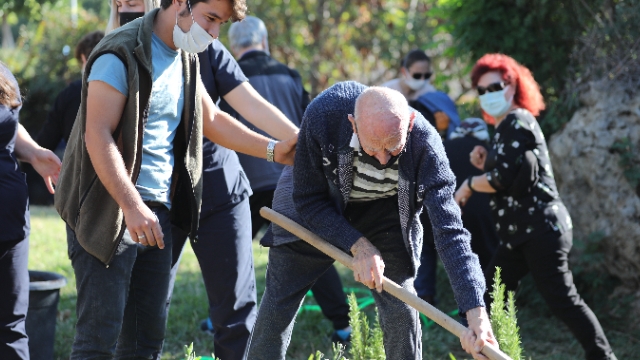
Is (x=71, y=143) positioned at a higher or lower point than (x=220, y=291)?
higher

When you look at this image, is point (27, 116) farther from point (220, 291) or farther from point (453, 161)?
point (220, 291)

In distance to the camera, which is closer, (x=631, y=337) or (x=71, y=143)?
(x=71, y=143)

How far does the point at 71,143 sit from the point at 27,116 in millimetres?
9811

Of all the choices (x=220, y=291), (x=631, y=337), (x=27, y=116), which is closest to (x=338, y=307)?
(x=220, y=291)

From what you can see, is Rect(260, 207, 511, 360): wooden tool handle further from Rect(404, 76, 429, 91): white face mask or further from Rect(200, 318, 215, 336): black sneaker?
Rect(404, 76, 429, 91): white face mask

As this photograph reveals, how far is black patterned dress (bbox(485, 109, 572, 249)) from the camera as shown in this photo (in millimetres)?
4270

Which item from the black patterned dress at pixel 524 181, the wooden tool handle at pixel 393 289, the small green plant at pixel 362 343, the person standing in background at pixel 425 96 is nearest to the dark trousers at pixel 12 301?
the wooden tool handle at pixel 393 289

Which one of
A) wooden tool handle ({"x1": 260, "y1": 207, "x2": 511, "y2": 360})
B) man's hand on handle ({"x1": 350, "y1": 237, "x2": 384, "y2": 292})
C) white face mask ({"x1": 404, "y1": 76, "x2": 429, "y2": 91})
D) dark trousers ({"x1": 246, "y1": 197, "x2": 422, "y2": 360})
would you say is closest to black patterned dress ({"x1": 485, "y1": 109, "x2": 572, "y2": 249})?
dark trousers ({"x1": 246, "y1": 197, "x2": 422, "y2": 360})

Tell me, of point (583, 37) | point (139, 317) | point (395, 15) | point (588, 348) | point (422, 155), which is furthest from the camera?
point (395, 15)

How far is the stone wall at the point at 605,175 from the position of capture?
501 cm

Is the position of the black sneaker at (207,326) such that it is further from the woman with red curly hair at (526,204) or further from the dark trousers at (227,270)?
the woman with red curly hair at (526,204)

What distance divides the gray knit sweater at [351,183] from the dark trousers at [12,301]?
1.24m

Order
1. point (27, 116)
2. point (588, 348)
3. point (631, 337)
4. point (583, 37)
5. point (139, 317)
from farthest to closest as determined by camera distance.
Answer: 1. point (27, 116)
2. point (583, 37)
3. point (631, 337)
4. point (588, 348)
5. point (139, 317)

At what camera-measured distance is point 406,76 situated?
20.6 ft
